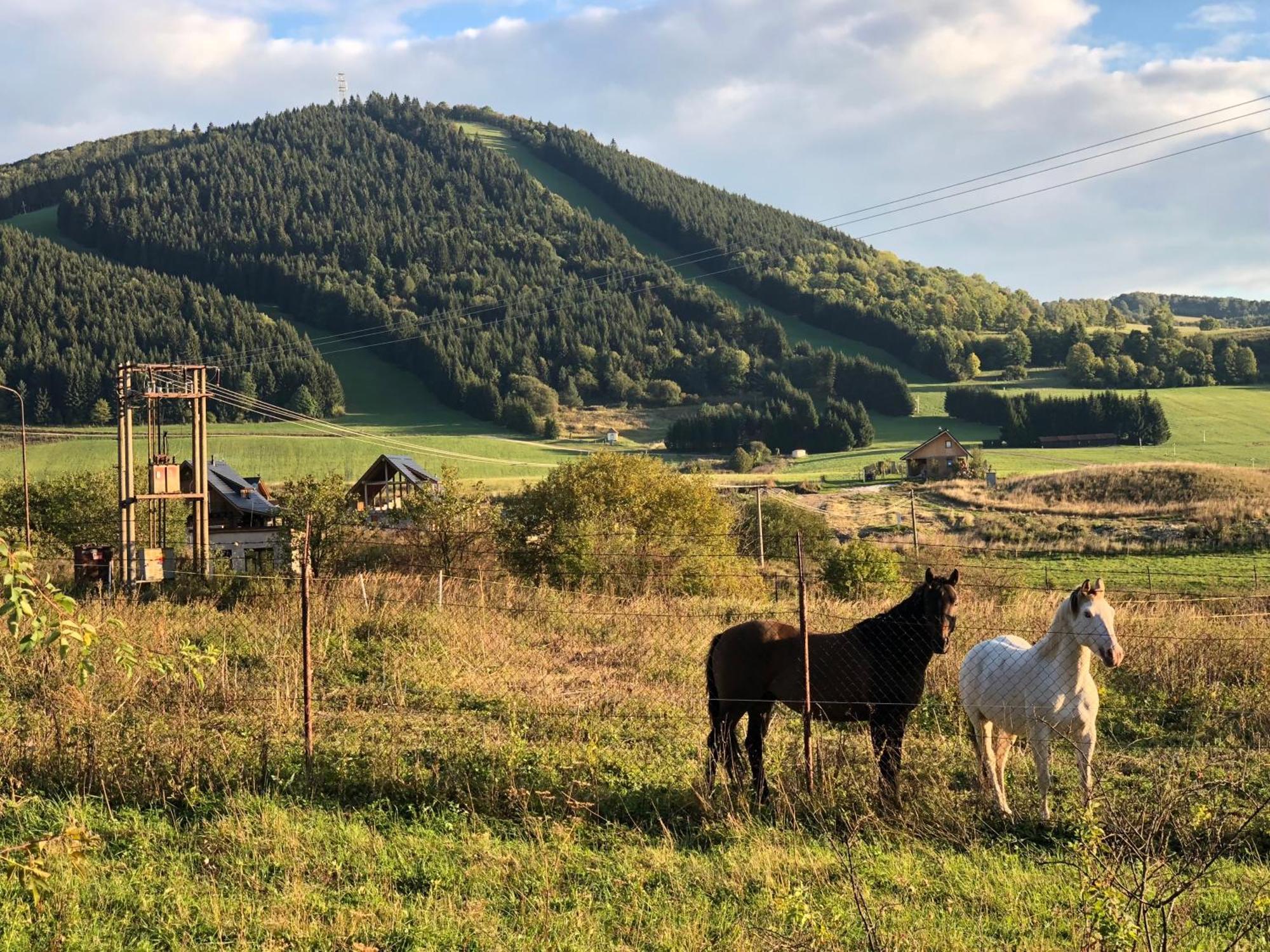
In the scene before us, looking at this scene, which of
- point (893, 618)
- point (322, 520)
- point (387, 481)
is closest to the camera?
point (893, 618)

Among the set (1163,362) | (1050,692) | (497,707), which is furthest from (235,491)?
(1163,362)

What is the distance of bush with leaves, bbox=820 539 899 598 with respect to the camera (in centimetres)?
2884

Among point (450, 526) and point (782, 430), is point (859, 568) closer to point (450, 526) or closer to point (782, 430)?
point (450, 526)

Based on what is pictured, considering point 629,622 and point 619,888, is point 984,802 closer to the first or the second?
point 619,888

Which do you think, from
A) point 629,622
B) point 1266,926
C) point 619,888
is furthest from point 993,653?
point 629,622

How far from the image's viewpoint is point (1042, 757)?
7719 millimetres

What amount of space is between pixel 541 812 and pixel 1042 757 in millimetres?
3960

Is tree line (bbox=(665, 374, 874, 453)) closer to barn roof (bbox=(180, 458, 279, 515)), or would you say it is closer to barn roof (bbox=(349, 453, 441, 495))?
barn roof (bbox=(349, 453, 441, 495))

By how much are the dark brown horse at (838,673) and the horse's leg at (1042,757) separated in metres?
0.95

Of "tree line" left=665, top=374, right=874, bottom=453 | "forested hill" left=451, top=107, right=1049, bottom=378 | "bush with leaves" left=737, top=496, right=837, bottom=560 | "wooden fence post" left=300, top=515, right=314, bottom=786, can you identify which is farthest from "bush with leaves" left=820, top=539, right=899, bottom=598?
"forested hill" left=451, top=107, right=1049, bottom=378

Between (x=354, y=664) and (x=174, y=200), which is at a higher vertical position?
(x=174, y=200)

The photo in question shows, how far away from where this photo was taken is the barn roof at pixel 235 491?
47.6m

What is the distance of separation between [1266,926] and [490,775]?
5436mm

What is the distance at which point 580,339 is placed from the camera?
15012 centimetres
